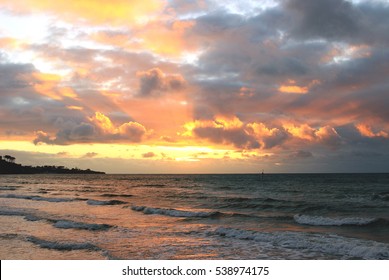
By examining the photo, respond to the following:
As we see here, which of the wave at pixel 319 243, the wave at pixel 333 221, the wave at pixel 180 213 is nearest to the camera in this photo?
the wave at pixel 319 243

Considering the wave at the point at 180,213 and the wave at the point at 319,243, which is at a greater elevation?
the wave at the point at 319,243

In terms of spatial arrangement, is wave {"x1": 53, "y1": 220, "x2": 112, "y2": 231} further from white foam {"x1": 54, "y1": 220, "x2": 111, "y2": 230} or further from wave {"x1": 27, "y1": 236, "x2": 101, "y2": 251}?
wave {"x1": 27, "y1": 236, "x2": 101, "y2": 251}

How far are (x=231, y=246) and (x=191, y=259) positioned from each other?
3491mm

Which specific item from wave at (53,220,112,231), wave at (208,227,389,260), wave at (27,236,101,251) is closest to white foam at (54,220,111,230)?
wave at (53,220,112,231)

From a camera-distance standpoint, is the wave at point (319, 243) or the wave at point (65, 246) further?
the wave at point (65, 246)

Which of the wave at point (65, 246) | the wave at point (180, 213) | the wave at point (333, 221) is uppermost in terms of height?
the wave at point (333, 221)

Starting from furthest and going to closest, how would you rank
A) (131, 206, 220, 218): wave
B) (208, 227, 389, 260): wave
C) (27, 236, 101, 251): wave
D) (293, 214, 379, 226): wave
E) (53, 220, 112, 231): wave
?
(131, 206, 220, 218): wave, (293, 214, 379, 226): wave, (53, 220, 112, 231): wave, (27, 236, 101, 251): wave, (208, 227, 389, 260): wave

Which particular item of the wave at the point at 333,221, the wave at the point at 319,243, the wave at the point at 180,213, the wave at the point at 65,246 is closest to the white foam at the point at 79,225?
the wave at the point at 65,246

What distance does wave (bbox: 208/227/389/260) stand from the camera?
17.0 m

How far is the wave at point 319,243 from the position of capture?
17.0 meters

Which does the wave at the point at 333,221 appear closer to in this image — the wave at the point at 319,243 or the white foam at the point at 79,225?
the wave at the point at 319,243

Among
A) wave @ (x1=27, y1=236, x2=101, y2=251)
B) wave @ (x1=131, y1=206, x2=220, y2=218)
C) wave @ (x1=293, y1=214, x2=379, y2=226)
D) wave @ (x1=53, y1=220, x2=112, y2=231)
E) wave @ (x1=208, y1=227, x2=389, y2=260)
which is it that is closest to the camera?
wave @ (x1=208, y1=227, x2=389, y2=260)

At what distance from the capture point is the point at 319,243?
19.0 metres
